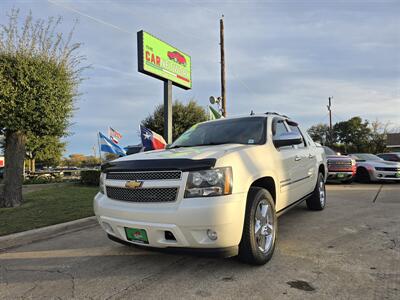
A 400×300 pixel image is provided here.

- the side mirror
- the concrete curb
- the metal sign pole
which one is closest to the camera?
the side mirror

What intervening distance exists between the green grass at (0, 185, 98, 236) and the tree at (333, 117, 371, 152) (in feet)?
156

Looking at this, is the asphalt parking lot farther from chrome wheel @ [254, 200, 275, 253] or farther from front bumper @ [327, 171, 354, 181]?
front bumper @ [327, 171, 354, 181]

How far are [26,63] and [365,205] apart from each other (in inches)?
333

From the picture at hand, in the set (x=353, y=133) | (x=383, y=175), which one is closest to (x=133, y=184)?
(x=383, y=175)

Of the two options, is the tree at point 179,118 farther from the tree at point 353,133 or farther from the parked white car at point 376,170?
the tree at point 353,133

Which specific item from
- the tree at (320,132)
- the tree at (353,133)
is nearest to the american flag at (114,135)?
the tree at (353,133)

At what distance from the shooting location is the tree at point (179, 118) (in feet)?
72.7

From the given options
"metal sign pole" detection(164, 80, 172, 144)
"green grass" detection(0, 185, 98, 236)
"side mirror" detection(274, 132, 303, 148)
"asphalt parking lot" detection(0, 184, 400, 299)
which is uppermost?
"metal sign pole" detection(164, 80, 172, 144)

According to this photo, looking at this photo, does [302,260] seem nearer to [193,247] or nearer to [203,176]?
[193,247]

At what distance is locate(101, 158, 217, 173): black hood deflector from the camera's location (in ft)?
9.86

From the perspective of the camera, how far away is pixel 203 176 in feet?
9.82

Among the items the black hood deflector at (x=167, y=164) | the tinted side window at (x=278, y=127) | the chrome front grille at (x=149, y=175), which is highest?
the tinted side window at (x=278, y=127)

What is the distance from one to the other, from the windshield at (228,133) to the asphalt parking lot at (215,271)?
58.1 inches

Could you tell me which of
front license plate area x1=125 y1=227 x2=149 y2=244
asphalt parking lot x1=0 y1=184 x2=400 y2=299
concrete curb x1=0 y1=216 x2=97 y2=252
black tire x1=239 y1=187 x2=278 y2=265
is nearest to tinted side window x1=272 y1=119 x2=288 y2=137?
black tire x1=239 y1=187 x2=278 y2=265
